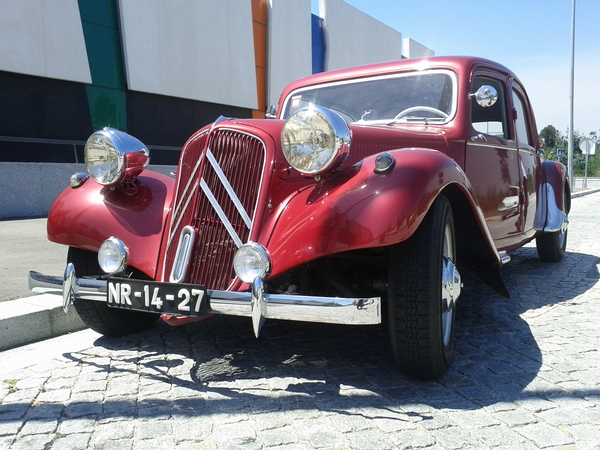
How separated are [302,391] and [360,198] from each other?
905mm

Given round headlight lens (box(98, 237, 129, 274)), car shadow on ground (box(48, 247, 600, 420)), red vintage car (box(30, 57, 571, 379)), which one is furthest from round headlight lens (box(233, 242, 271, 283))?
round headlight lens (box(98, 237, 129, 274))

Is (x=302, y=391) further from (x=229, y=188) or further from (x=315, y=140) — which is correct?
(x=315, y=140)

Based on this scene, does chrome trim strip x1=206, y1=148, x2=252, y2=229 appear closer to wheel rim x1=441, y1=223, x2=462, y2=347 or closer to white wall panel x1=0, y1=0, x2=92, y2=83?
wheel rim x1=441, y1=223, x2=462, y2=347

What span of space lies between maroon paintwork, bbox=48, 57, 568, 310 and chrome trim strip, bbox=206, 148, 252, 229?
64mm

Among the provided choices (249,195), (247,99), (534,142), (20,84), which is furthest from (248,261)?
(247,99)

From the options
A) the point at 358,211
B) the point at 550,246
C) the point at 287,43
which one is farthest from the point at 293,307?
the point at 287,43

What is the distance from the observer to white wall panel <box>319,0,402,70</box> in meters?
18.7

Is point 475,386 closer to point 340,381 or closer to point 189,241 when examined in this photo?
point 340,381

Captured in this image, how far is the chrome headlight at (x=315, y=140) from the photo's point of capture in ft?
7.89

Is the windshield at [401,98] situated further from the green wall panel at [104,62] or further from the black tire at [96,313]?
the green wall panel at [104,62]

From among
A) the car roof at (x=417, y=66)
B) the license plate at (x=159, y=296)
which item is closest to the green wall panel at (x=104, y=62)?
the car roof at (x=417, y=66)

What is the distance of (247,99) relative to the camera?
15.8 metres

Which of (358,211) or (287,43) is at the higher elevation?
(287,43)

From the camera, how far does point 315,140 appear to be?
8.01 ft
